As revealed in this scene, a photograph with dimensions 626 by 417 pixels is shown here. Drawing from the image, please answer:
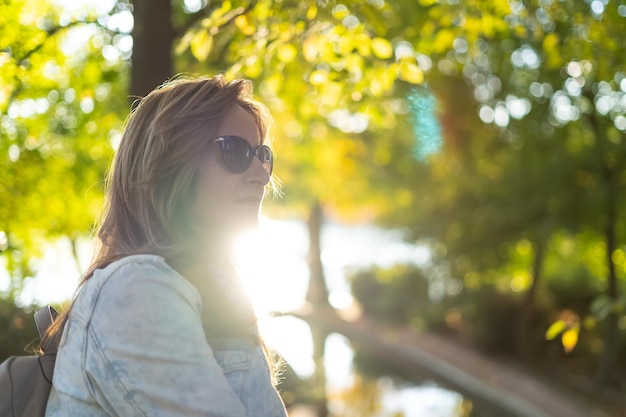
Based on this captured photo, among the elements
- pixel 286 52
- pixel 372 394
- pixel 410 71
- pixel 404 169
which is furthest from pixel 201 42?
pixel 404 169

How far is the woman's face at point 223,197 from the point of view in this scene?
1.76m

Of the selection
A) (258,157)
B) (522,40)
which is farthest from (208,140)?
(522,40)

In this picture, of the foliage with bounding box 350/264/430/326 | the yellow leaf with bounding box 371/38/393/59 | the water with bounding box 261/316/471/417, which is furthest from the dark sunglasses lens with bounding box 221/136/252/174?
the foliage with bounding box 350/264/430/326

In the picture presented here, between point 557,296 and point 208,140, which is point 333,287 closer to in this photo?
point 557,296

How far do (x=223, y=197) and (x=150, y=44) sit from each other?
3985 mm

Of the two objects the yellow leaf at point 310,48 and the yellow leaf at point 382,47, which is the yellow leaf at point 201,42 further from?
the yellow leaf at point 382,47

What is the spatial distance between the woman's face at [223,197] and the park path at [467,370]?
10.3m

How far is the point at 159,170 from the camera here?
1.73 m

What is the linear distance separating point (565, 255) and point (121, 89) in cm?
1066

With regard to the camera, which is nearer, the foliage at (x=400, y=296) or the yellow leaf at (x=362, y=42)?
the yellow leaf at (x=362, y=42)

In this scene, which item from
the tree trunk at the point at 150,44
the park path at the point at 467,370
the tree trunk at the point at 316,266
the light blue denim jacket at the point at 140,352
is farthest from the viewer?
the tree trunk at the point at 316,266

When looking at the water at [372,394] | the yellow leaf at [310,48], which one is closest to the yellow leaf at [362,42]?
the yellow leaf at [310,48]

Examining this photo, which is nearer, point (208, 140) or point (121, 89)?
point (208, 140)

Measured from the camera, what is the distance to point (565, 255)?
1680cm
